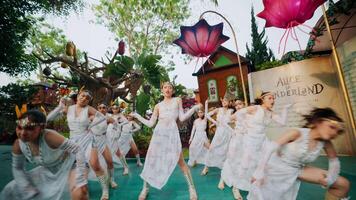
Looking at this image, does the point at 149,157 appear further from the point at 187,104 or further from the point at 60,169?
the point at 187,104

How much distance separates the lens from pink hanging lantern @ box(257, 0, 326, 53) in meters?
4.62

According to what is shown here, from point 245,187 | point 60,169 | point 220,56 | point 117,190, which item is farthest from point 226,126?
point 220,56

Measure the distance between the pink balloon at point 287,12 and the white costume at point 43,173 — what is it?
4.41 m

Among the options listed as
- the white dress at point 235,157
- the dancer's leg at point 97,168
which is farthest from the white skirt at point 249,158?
the dancer's leg at point 97,168

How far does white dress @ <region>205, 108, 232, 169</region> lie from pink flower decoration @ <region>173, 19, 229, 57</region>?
1.83 metres

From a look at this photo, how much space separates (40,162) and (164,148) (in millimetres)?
2092

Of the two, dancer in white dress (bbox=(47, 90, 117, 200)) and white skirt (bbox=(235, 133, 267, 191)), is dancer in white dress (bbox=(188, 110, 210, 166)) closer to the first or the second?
white skirt (bbox=(235, 133, 267, 191))

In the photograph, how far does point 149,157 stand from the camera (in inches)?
176

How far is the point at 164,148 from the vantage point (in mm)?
4453

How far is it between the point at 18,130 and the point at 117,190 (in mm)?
3206

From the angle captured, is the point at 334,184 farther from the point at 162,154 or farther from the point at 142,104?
the point at 142,104

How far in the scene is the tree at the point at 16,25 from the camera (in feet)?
32.4

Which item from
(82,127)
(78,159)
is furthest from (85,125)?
(78,159)

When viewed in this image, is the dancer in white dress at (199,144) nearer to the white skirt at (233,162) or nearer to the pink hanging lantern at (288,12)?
the white skirt at (233,162)
